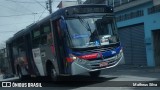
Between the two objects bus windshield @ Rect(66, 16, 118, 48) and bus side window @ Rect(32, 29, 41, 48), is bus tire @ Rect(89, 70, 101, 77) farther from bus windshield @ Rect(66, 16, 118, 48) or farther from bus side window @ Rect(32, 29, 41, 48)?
bus windshield @ Rect(66, 16, 118, 48)

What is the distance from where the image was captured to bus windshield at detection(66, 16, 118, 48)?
1401cm

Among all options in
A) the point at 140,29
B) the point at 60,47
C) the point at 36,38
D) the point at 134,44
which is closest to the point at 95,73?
the point at 36,38

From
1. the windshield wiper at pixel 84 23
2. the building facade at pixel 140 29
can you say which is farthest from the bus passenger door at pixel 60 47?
the building facade at pixel 140 29

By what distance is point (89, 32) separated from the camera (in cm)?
1422

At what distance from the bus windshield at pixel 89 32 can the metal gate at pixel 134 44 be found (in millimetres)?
12633

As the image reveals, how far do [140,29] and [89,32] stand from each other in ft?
44.9

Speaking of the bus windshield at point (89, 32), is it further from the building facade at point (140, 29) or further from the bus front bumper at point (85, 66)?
the building facade at point (140, 29)

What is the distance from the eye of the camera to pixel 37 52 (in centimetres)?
1795

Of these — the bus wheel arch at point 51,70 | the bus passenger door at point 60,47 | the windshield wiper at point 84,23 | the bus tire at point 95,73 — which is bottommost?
the bus tire at point 95,73

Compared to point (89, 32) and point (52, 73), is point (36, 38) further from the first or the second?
point (89, 32)

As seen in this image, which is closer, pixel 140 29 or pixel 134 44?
pixel 140 29

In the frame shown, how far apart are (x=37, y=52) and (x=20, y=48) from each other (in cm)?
390

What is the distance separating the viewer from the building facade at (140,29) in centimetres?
2530

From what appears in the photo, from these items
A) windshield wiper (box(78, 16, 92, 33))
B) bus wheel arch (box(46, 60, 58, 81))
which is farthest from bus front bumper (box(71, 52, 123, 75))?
bus wheel arch (box(46, 60, 58, 81))
